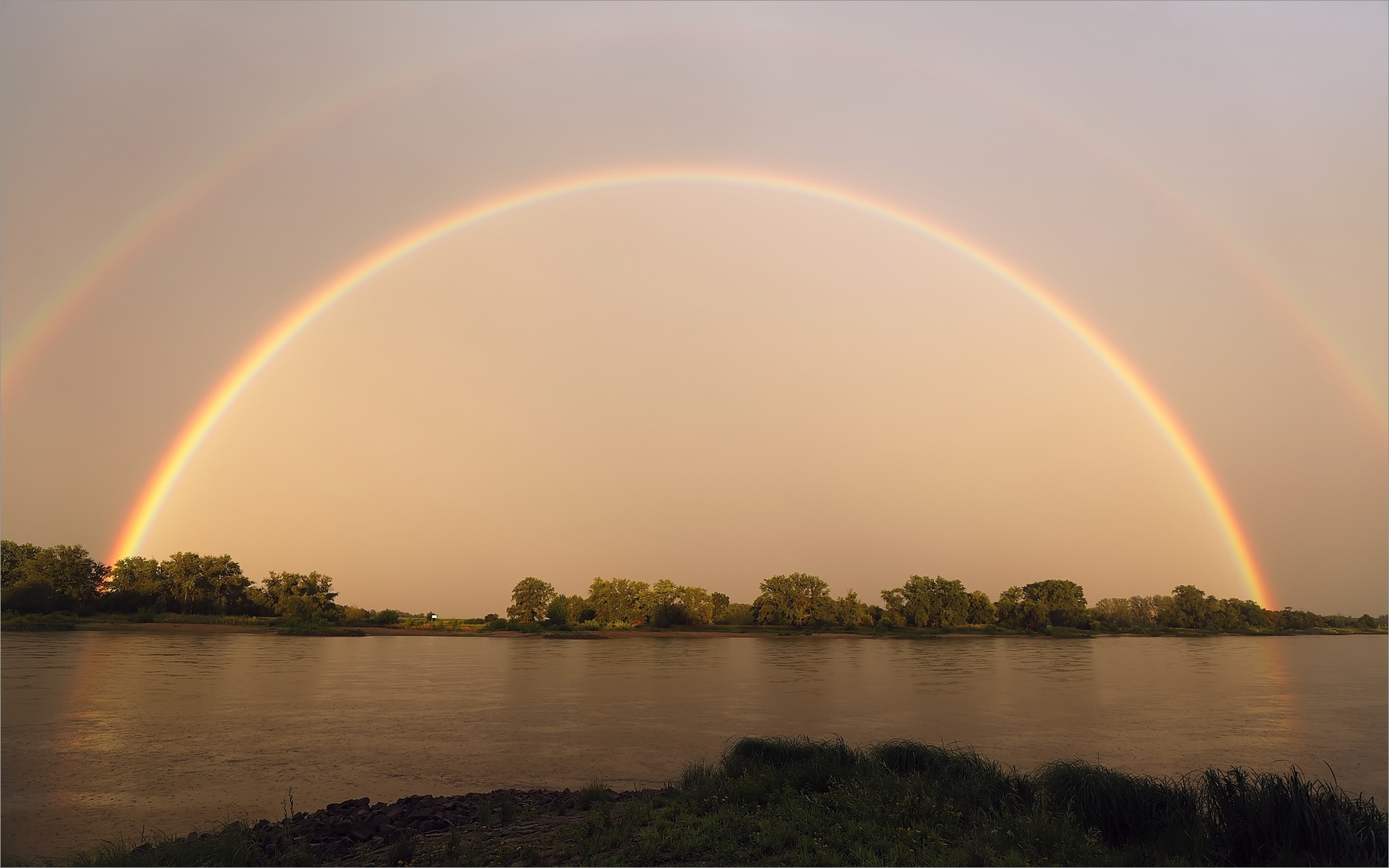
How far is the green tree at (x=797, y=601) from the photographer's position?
121688mm

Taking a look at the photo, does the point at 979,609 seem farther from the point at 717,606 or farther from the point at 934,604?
the point at 717,606

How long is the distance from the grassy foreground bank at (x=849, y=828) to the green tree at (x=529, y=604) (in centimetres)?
10910

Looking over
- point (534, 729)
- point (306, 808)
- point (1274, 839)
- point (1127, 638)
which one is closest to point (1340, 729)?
point (1274, 839)

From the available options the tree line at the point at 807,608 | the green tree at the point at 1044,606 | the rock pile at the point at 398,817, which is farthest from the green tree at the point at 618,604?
the rock pile at the point at 398,817

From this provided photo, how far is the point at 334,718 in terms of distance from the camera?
2770 centimetres

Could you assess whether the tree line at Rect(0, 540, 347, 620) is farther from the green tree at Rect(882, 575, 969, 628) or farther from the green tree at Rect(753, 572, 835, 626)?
the green tree at Rect(882, 575, 969, 628)

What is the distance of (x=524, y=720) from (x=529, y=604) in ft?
311

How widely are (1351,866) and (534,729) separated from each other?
69.4ft

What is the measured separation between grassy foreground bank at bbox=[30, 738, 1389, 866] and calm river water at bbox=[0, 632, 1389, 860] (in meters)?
4.07

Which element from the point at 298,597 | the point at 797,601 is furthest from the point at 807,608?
the point at 298,597

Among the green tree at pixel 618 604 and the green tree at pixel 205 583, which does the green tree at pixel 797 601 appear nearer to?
the green tree at pixel 618 604

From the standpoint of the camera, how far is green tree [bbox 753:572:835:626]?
121688 millimetres

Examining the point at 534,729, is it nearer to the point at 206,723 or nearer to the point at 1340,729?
the point at 206,723

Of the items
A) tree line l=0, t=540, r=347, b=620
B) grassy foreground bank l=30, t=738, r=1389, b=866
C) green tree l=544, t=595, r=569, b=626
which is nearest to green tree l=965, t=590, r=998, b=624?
green tree l=544, t=595, r=569, b=626
